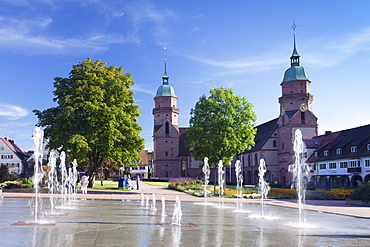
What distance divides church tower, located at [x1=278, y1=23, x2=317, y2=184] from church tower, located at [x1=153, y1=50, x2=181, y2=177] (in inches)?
1287

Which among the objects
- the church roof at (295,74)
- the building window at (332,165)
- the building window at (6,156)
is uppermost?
the church roof at (295,74)

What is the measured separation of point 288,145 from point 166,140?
3779cm

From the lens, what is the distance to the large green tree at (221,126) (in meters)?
42.2

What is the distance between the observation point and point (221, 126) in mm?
42188

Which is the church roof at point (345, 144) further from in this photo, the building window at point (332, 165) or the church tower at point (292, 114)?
the church tower at point (292, 114)

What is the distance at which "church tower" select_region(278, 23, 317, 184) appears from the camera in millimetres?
80688

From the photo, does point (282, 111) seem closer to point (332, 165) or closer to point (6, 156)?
point (332, 165)

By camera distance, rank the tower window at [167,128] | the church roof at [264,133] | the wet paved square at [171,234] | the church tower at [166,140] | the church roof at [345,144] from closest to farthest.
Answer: the wet paved square at [171,234], the church roof at [345,144], the church roof at [264,133], the church tower at [166,140], the tower window at [167,128]

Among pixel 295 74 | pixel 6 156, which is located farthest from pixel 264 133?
pixel 6 156

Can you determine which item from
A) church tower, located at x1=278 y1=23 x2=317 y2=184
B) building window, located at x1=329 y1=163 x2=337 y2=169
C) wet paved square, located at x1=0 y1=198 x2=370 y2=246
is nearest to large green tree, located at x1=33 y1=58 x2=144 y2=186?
wet paved square, located at x1=0 y1=198 x2=370 y2=246

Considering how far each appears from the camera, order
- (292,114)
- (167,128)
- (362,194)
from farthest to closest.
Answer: (167,128) → (292,114) → (362,194)

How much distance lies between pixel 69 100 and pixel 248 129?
63.9 ft

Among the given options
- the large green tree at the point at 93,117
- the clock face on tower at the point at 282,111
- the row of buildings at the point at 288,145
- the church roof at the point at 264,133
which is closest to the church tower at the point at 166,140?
the row of buildings at the point at 288,145

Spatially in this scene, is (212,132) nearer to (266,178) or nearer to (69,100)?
(69,100)
